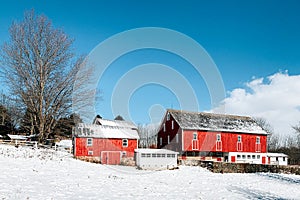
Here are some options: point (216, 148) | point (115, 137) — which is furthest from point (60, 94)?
point (216, 148)

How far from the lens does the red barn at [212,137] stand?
39500mm

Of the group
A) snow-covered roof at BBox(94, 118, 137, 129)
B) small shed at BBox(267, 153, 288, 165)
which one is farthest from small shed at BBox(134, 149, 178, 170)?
small shed at BBox(267, 153, 288, 165)

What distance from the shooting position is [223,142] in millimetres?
41281

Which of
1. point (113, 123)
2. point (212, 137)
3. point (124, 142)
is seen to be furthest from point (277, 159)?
point (113, 123)

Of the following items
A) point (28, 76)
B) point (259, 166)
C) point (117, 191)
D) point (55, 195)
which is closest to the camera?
point (55, 195)

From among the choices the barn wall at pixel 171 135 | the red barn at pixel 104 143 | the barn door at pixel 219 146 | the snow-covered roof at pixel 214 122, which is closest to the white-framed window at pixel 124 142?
the red barn at pixel 104 143

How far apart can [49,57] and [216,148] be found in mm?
25395

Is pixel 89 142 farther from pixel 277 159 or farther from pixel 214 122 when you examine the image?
pixel 277 159

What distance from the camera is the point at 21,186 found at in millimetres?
12961

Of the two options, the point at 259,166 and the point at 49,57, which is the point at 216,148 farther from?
the point at 49,57

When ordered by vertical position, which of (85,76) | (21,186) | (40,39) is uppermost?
(40,39)

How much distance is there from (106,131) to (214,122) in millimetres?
15845

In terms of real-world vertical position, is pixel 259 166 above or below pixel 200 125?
below

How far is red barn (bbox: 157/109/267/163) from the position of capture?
39.5 meters
